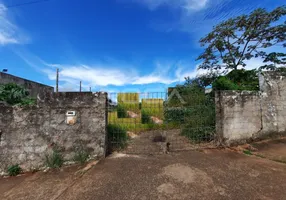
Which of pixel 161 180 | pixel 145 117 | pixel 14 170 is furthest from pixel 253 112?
pixel 14 170

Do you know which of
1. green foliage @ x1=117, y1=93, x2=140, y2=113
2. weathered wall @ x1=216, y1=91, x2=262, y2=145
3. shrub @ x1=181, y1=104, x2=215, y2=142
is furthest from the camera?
green foliage @ x1=117, y1=93, x2=140, y2=113

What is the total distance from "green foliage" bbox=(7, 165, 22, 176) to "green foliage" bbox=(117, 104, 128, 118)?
7.57ft

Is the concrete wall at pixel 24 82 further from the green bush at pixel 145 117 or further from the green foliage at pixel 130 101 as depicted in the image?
the green bush at pixel 145 117

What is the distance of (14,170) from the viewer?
299 cm

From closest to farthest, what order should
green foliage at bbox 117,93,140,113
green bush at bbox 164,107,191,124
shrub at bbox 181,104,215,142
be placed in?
shrub at bbox 181,104,215,142 < green foliage at bbox 117,93,140,113 < green bush at bbox 164,107,191,124

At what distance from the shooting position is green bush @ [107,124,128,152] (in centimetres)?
365

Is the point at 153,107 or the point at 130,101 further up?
the point at 130,101

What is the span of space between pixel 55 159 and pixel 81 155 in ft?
1.64

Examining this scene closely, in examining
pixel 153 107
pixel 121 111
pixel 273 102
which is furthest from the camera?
pixel 153 107

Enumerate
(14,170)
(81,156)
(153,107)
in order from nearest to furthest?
1. (14,170)
2. (81,156)
3. (153,107)

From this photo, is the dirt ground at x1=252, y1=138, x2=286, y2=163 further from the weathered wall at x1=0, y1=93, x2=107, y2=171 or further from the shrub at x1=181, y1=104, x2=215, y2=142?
the weathered wall at x1=0, y1=93, x2=107, y2=171

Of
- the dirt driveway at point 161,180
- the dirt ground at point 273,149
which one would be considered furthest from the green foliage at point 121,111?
the dirt ground at point 273,149

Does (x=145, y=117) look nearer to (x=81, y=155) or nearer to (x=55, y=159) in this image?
(x=81, y=155)

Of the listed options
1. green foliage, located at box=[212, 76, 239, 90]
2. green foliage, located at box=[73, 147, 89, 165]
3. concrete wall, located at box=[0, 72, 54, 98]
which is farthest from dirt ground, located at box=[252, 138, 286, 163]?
concrete wall, located at box=[0, 72, 54, 98]
